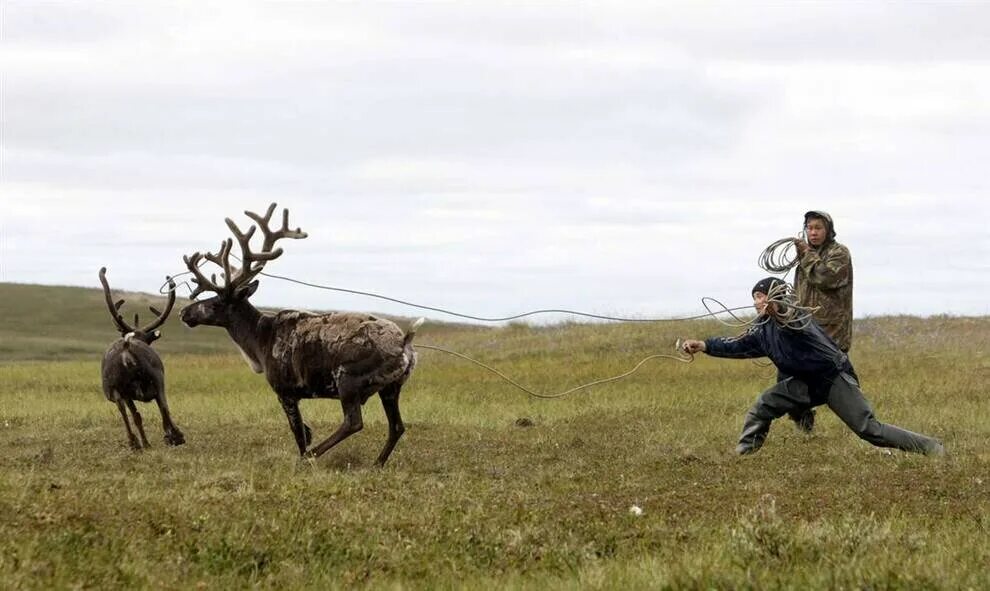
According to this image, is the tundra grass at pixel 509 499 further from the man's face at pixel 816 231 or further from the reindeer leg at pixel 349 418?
the man's face at pixel 816 231

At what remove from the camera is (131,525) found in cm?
796

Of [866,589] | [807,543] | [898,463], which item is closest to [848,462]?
[898,463]

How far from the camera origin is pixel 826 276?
13.0 m

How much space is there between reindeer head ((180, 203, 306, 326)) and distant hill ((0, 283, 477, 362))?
113ft

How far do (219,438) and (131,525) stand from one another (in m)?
8.35

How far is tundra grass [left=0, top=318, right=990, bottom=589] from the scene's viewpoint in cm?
705

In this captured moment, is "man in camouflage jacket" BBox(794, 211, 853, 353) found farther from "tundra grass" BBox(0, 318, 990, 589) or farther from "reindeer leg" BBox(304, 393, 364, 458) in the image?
"reindeer leg" BBox(304, 393, 364, 458)

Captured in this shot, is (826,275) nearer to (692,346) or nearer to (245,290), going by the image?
(692,346)

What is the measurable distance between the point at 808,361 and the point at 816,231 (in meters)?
2.00

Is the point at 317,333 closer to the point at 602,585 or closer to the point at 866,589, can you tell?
the point at 602,585

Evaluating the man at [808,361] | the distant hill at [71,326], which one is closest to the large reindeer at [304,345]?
the man at [808,361]

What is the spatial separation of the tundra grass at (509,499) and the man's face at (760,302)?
4.97 feet

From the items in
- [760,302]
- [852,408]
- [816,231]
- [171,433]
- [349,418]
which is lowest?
[171,433]

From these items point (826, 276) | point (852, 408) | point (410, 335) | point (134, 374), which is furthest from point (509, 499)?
point (134, 374)
